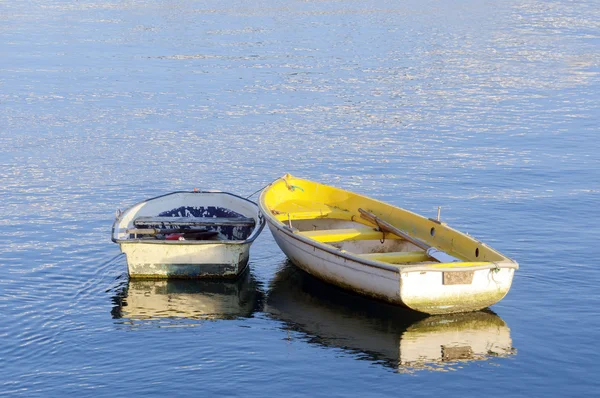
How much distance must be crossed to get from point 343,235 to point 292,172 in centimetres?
1016

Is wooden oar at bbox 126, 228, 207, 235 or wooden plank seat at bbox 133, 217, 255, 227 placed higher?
wooden plank seat at bbox 133, 217, 255, 227

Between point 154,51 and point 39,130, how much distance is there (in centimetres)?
1982

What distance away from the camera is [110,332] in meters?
19.2

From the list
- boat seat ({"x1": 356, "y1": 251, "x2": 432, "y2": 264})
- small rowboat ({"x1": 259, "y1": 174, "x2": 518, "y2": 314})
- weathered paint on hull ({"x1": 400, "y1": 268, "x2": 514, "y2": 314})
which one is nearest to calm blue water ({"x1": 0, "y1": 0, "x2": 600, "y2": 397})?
weathered paint on hull ({"x1": 400, "y1": 268, "x2": 514, "y2": 314})

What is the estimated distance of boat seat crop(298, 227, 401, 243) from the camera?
72.0 feet

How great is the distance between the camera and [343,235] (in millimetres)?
22125

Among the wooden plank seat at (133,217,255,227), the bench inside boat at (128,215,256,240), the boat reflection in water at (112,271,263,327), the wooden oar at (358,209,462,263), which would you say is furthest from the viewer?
the wooden plank seat at (133,217,255,227)

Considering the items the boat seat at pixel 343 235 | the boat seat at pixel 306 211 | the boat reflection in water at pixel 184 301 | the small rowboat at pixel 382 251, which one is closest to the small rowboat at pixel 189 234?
the boat reflection in water at pixel 184 301

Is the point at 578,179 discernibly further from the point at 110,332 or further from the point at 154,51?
the point at 154,51

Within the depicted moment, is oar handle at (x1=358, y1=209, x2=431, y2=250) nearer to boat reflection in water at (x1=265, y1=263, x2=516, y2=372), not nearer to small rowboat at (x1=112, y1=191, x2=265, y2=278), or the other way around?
boat reflection in water at (x1=265, y1=263, x2=516, y2=372)

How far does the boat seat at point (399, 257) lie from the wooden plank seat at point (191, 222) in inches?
142

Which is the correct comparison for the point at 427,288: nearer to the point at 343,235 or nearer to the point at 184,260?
the point at 343,235

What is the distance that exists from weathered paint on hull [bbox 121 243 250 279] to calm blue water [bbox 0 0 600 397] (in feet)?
0.99

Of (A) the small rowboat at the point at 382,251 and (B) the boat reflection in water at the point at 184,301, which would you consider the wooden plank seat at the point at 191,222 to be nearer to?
(A) the small rowboat at the point at 382,251
